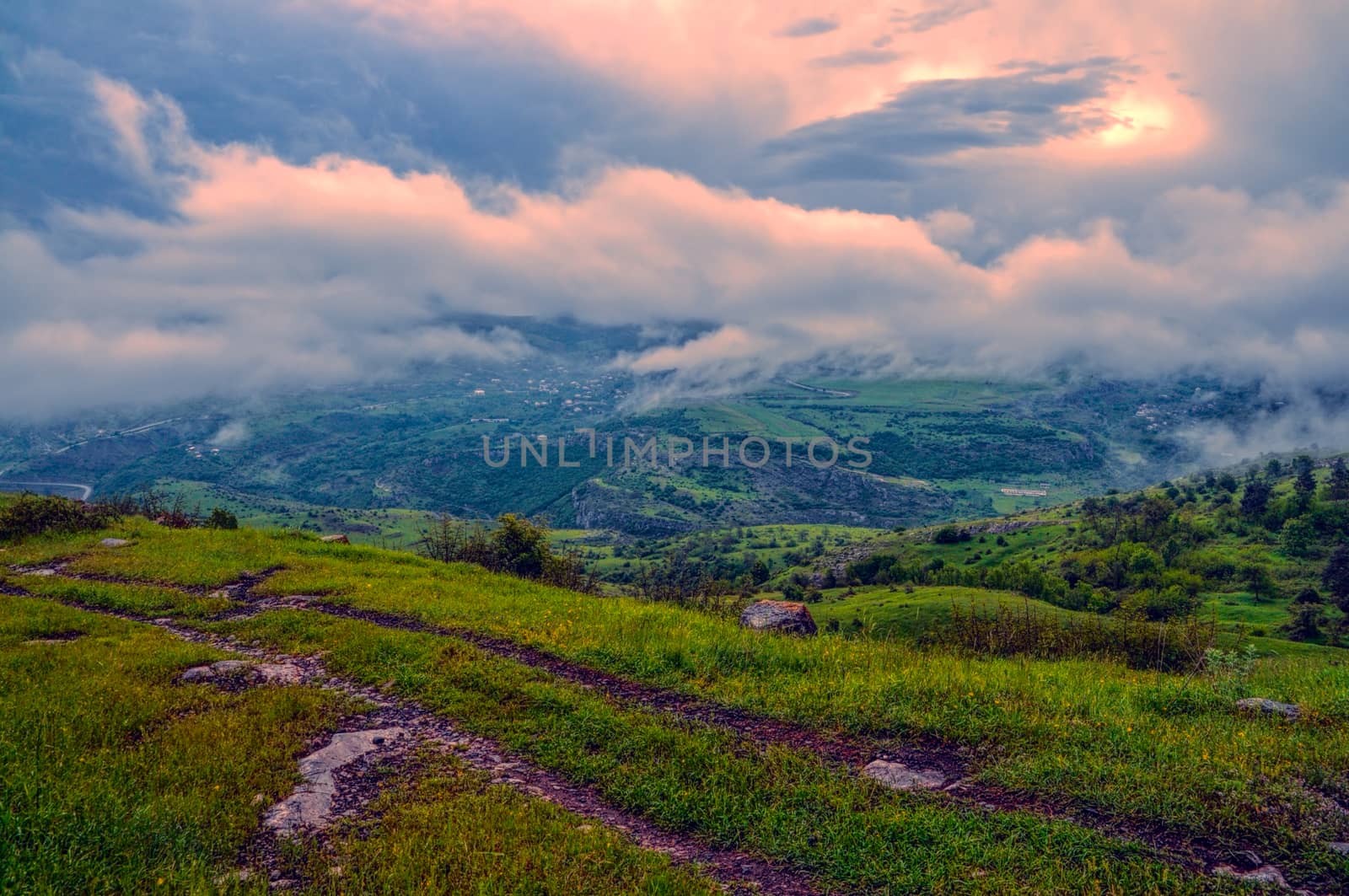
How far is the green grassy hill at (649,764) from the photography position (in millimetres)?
7777

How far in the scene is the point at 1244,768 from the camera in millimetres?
9227

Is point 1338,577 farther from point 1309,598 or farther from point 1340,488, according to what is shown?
point 1340,488

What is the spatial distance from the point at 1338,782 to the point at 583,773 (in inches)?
374

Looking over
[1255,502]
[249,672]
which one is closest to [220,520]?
[249,672]

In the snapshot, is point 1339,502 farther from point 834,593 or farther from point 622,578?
point 622,578

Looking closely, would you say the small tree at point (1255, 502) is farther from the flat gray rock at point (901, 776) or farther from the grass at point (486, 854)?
the grass at point (486, 854)

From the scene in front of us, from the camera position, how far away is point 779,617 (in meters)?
20.0

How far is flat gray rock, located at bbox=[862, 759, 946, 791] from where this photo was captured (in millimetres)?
9570

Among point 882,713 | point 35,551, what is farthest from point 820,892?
point 35,551

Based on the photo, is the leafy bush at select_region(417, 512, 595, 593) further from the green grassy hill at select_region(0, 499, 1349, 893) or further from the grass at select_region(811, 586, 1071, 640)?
the grass at select_region(811, 586, 1071, 640)

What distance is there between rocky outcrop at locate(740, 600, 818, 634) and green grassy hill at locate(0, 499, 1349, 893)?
2620 millimetres

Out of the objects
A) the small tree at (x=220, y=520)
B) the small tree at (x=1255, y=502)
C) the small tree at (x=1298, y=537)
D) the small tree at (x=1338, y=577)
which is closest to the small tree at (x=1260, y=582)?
the small tree at (x=1338, y=577)

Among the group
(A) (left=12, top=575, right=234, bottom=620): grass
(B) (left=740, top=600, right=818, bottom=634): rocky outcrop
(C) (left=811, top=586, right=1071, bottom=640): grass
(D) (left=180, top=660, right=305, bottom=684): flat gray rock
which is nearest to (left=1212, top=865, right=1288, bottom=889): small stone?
(B) (left=740, top=600, right=818, bottom=634): rocky outcrop

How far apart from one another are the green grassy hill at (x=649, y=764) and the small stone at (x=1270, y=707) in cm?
18
